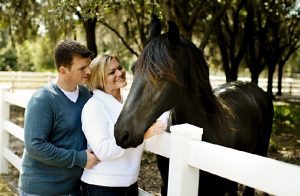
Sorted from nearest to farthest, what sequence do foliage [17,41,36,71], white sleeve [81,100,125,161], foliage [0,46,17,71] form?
white sleeve [81,100,125,161] → foliage [17,41,36,71] → foliage [0,46,17,71]

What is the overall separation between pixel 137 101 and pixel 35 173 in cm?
87

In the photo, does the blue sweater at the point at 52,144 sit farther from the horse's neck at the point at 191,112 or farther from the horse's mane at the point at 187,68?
the horse's neck at the point at 191,112

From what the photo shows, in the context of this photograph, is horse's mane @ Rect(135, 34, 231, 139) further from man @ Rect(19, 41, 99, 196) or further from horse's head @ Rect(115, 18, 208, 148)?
man @ Rect(19, 41, 99, 196)

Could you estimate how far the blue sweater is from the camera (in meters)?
2.50

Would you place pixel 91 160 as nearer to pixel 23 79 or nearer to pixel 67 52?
pixel 67 52

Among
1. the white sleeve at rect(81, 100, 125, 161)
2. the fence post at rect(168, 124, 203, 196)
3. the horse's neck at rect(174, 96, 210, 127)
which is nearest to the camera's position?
the fence post at rect(168, 124, 203, 196)

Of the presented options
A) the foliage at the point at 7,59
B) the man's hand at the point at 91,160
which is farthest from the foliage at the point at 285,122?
the foliage at the point at 7,59

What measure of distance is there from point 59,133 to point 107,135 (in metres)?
0.37

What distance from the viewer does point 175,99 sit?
2.64m

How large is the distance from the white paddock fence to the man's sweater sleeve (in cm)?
52

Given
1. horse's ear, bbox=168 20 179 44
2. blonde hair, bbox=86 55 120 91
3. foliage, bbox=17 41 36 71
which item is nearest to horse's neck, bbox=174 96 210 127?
horse's ear, bbox=168 20 179 44

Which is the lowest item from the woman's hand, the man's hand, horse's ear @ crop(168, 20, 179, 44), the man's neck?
the man's hand

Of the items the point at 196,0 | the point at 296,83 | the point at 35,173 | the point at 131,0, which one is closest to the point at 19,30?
the point at 196,0

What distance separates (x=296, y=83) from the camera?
31109 mm
